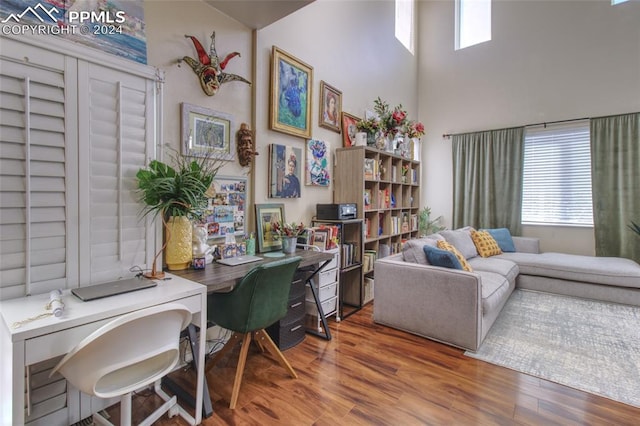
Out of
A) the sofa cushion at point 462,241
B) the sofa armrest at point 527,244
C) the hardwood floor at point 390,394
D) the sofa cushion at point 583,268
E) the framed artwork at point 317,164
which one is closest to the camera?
the hardwood floor at point 390,394

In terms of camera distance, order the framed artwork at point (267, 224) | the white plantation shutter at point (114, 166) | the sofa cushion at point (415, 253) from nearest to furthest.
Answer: the white plantation shutter at point (114, 166)
the framed artwork at point (267, 224)
the sofa cushion at point (415, 253)

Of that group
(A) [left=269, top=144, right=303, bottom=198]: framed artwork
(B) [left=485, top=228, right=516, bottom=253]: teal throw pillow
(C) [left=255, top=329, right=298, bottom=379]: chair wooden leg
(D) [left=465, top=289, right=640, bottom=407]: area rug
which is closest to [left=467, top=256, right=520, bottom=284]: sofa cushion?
(D) [left=465, top=289, right=640, bottom=407]: area rug

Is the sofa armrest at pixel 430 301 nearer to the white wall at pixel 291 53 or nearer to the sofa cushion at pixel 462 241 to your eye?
the white wall at pixel 291 53

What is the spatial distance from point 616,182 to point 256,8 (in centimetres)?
483

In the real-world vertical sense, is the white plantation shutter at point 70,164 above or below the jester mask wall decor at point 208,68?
below

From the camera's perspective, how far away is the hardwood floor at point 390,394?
1.61 meters

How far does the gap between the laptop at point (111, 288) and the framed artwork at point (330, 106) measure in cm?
238

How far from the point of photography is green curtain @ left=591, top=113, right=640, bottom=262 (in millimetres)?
3840

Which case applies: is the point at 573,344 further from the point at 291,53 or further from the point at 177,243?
the point at 291,53

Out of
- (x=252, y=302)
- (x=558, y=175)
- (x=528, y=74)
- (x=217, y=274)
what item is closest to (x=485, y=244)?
(x=558, y=175)

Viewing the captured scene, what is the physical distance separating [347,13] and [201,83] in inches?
93.2

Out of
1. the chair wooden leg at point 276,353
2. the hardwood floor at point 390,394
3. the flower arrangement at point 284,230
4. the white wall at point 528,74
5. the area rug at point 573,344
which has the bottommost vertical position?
the hardwood floor at point 390,394

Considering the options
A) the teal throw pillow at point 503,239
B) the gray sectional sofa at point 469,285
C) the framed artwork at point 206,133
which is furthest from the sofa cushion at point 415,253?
the teal throw pillow at point 503,239

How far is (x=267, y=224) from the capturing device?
2607mm
